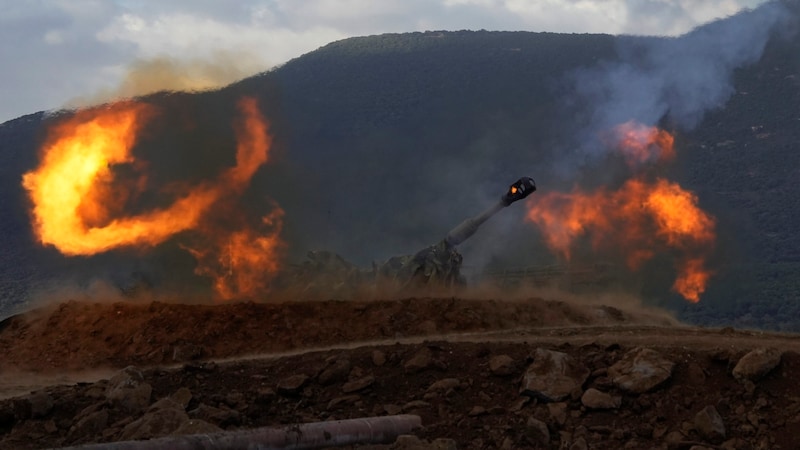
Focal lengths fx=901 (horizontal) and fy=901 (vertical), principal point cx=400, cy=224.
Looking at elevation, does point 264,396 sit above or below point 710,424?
below

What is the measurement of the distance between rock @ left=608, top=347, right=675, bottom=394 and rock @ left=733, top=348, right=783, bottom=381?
2.84 feet

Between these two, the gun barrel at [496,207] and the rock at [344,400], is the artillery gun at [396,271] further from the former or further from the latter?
the rock at [344,400]

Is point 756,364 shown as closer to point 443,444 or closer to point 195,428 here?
point 443,444

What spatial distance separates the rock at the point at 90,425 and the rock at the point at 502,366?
5444mm

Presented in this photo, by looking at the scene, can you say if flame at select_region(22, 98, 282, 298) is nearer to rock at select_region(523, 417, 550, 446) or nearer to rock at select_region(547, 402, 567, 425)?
rock at select_region(547, 402, 567, 425)

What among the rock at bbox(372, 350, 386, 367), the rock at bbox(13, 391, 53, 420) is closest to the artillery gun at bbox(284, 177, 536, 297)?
the rock at bbox(372, 350, 386, 367)

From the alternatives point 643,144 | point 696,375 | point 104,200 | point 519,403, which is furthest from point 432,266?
point 643,144

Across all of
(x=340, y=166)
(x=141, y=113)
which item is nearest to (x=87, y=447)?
(x=141, y=113)

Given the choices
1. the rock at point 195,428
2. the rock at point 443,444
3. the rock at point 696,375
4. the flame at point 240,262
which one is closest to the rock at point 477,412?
the rock at point 443,444

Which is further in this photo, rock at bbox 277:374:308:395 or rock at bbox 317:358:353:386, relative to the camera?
rock at bbox 317:358:353:386

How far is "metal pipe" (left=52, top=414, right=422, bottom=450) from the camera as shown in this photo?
9.95m

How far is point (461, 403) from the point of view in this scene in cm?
1241

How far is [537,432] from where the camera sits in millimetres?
11359

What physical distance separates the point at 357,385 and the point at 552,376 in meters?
2.80
